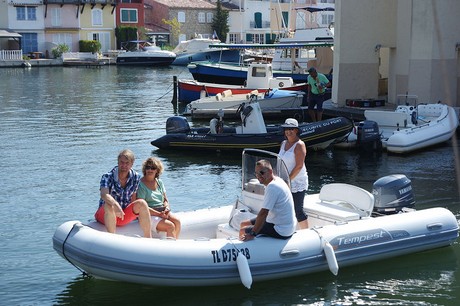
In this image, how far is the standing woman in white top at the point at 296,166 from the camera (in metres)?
10.9

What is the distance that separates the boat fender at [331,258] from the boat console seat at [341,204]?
778 millimetres

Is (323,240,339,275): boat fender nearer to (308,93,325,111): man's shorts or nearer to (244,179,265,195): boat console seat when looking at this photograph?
(244,179,265,195): boat console seat

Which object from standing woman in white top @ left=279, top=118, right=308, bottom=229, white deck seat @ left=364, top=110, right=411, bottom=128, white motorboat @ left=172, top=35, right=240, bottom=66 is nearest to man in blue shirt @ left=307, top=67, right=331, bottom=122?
white deck seat @ left=364, top=110, right=411, bottom=128

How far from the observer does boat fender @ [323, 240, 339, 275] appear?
407 inches

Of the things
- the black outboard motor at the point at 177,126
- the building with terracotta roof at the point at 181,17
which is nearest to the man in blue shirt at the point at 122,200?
the black outboard motor at the point at 177,126

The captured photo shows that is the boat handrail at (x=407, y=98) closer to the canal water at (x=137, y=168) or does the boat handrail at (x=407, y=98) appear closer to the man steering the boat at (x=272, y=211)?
the canal water at (x=137, y=168)

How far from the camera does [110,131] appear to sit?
84.2 feet

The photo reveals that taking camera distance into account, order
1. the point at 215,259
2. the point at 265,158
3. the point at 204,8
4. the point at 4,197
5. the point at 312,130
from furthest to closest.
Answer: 1. the point at 204,8
2. the point at 312,130
3. the point at 4,197
4. the point at 265,158
5. the point at 215,259

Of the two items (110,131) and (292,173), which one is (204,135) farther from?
(292,173)

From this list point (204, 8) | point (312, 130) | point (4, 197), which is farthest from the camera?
point (204, 8)

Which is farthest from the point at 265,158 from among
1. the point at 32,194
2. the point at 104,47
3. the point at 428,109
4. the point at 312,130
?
the point at 104,47

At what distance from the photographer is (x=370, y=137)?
2023 centimetres

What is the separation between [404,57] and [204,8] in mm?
56693

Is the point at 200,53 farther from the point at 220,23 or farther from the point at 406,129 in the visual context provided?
the point at 406,129
